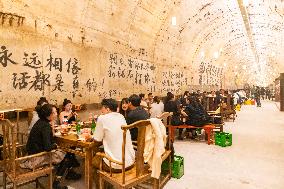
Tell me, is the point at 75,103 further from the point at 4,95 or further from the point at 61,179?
the point at 61,179

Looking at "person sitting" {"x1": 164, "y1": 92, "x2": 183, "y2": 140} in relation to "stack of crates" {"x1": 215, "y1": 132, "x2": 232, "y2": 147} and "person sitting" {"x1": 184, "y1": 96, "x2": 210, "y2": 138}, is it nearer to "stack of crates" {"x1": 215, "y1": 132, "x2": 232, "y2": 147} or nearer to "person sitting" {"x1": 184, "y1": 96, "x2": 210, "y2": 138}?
"person sitting" {"x1": 184, "y1": 96, "x2": 210, "y2": 138}

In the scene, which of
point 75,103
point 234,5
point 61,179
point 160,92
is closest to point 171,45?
point 160,92

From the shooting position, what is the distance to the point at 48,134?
4355 mm

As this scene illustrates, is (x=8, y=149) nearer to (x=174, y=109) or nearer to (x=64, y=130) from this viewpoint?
(x=64, y=130)

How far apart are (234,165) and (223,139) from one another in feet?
6.18

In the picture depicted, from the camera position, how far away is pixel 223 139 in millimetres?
8477

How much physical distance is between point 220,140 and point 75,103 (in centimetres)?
457

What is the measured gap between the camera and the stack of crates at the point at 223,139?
8.50m

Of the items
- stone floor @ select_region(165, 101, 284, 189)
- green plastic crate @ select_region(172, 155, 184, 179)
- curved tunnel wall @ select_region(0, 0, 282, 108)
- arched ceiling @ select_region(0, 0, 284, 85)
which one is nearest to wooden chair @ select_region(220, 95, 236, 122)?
curved tunnel wall @ select_region(0, 0, 282, 108)

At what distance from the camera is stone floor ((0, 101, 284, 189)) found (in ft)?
17.7

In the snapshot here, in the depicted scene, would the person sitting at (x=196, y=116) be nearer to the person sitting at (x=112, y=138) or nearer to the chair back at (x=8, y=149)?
the person sitting at (x=112, y=138)

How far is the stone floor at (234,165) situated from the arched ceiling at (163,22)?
165 inches

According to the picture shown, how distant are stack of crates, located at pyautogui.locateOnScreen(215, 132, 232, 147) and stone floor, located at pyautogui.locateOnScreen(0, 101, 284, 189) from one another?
0.19 meters

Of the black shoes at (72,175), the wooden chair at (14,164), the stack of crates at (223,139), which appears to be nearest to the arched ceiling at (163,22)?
the wooden chair at (14,164)
